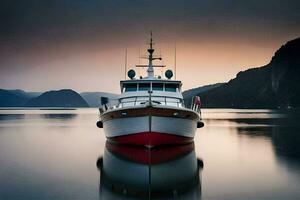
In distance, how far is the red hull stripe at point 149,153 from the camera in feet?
73.2

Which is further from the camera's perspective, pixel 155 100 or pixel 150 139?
pixel 155 100

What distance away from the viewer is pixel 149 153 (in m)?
Result: 23.2

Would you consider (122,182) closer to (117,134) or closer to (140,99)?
(117,134)

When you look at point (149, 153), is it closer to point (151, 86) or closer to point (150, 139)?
point (150, 139)

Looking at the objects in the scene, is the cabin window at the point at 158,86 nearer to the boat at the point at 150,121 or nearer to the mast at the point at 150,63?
the boat at the point at 150,121

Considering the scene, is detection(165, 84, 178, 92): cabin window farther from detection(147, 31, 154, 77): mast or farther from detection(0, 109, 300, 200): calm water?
detection(147, 31, 154, 77): mast

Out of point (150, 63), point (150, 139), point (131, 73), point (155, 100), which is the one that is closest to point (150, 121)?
point (150, 139)

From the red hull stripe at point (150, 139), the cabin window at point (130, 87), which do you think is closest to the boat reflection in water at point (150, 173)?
the red hull stripe at point (150, 139)

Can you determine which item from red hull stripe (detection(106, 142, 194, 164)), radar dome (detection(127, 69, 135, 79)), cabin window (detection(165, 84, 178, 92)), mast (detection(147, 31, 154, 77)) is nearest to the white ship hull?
red hull stripe (detection(106, 142, 194, 164))

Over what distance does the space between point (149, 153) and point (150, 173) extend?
3901 millimetres

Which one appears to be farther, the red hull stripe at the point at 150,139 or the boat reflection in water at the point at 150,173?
the red hull stripe at the point at 150,139

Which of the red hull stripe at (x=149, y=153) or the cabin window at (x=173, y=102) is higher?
the cabin window at (x=173, y=102)

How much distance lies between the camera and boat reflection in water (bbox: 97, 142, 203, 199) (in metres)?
15.2

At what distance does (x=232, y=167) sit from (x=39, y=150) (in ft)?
52.5
